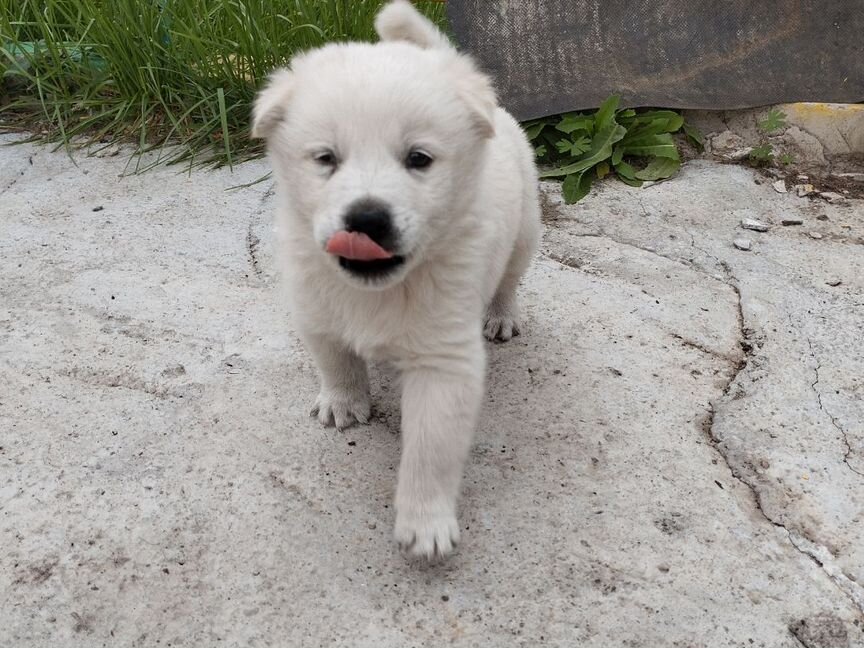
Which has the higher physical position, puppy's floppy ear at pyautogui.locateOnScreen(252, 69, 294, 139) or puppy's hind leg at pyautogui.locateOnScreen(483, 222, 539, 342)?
puppy's floppy ear at pyautogui.locateOnScreen(252, 69, 294, 139)

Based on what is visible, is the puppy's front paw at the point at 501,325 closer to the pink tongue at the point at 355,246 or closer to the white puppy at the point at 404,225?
the white puppy at the point at 404,225

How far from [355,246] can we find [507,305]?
1278 mm

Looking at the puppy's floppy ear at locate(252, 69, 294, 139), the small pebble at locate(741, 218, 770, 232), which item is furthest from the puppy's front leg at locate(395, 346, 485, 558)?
the small pebble at locate(741, 218, 770, 232)

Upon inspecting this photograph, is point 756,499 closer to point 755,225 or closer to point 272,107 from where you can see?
point 272,107

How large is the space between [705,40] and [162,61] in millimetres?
3051

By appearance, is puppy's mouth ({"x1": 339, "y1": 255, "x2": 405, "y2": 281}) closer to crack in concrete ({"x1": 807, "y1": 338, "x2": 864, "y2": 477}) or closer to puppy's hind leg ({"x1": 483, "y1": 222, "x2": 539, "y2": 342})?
puppy's hind leg ({"x1": 483, "y1": 222, "x2": 539, "y2": 342})

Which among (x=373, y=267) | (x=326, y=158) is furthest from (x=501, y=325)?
(x=326, y=158)

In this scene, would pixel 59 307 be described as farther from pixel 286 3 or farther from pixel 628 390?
pixel 286 3

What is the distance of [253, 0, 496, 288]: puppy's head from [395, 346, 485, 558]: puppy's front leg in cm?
33

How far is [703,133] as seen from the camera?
448 cm

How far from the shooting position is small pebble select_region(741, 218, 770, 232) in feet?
12.3

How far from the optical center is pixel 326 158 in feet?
6.15

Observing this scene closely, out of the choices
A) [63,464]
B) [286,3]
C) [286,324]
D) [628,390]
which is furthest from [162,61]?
[628,390]

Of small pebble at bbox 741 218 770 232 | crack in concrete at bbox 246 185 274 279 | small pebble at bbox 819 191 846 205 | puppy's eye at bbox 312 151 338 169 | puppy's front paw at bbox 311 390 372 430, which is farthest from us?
small pebble at bbox 819 191 846 205
